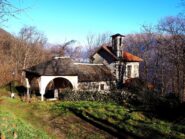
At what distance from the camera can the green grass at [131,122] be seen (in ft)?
49.5

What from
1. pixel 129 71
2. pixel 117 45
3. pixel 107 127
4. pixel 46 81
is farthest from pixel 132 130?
pixel 129 71

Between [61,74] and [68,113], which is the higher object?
[61,74]

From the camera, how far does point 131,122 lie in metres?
16.8

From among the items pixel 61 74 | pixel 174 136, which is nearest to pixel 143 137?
pixel 174 136

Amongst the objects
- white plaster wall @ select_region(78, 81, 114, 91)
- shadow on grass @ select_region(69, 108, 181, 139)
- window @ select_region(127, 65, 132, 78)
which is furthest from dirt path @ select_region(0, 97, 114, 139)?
window @ select_region(127, 65, 132, 78)

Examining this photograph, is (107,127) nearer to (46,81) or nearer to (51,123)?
(51,123)

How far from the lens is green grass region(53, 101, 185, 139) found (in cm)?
1509

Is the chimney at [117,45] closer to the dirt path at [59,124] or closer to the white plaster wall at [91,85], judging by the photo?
the white plaster wall at [91,85]

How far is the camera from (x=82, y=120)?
17.2m

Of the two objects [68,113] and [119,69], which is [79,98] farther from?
[119,69]

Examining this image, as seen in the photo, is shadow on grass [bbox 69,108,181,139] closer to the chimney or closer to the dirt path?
the dirt path

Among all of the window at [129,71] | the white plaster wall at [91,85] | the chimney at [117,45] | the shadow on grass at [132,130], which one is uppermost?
the chimney at [117,45]

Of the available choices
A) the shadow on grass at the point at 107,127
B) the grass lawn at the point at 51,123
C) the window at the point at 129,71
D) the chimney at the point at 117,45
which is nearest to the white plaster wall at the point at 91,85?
the chimney at the point at 117,45

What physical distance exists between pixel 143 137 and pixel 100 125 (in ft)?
9.33
